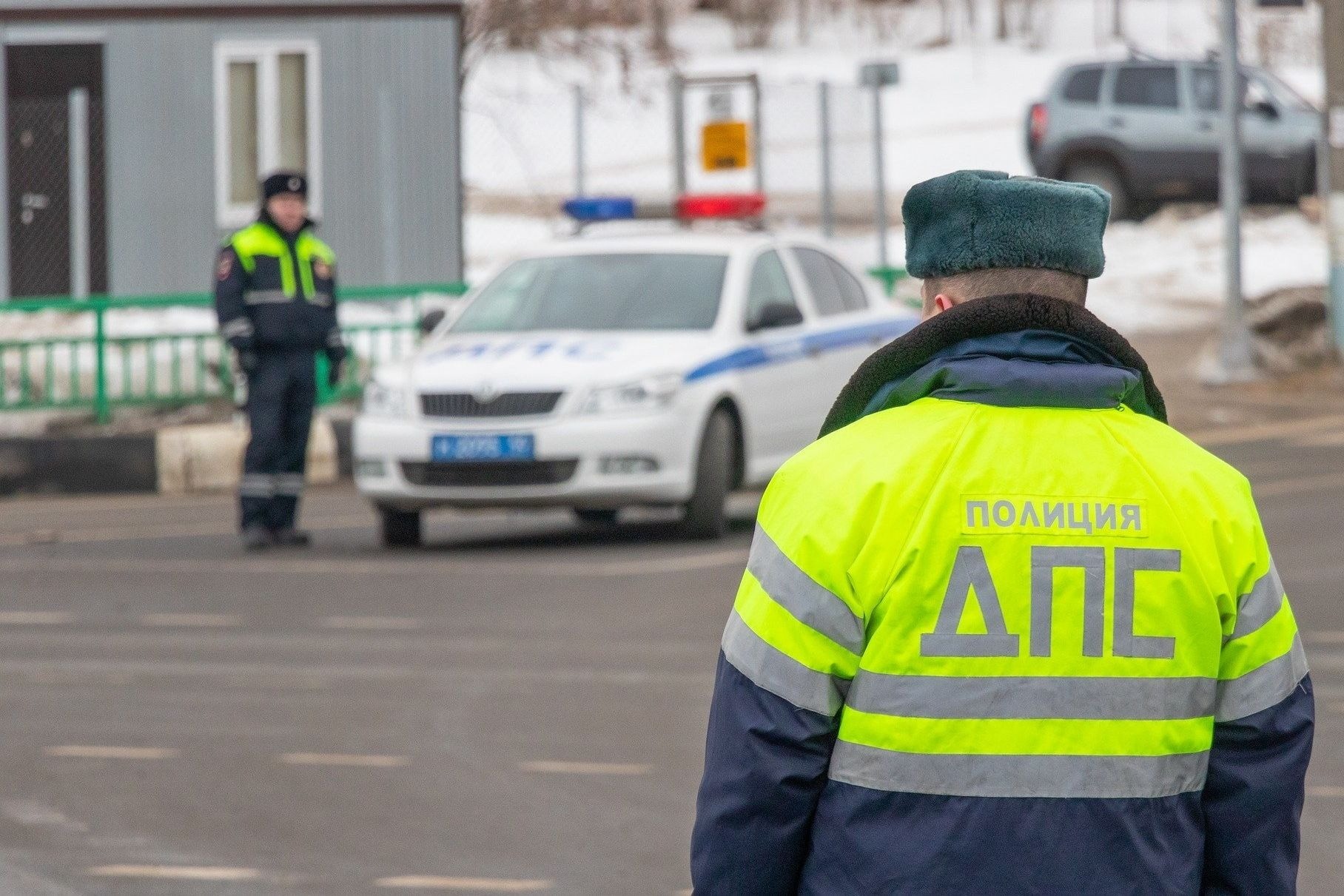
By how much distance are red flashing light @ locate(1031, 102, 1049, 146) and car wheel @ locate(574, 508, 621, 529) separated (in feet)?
55.5

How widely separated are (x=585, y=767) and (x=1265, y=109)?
76.7ft

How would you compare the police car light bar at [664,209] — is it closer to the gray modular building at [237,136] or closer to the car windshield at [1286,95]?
the gray modular building at [237,136]

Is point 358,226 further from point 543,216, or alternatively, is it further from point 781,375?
point 543,216

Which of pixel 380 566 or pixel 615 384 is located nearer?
pixel 380 566

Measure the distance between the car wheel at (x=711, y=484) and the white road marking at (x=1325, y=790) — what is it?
573 cm

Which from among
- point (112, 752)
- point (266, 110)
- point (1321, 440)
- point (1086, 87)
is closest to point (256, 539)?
point (112, 752)

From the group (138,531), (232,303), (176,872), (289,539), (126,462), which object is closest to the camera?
(176,872)

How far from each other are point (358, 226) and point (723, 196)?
9.05m

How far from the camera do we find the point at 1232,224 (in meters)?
20.0

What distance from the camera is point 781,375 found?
12.9m

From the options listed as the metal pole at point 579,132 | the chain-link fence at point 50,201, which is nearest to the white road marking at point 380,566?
the metal pole at point 579,132

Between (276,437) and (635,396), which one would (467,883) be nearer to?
(635,396)

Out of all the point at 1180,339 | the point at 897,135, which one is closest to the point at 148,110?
the point at 1180,339

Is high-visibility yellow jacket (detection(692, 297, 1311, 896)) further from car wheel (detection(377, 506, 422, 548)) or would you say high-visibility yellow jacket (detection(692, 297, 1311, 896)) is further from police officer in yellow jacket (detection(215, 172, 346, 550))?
police officer in yellow jacket (detection(215, 172, 346, 550))
